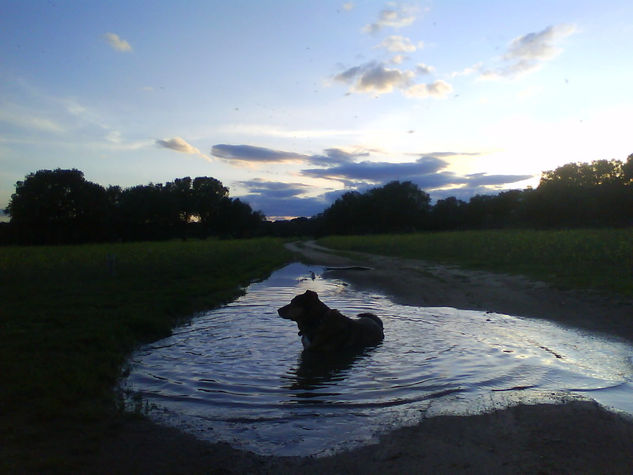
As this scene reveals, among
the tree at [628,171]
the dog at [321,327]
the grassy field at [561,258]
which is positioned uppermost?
the tree at [628,171]

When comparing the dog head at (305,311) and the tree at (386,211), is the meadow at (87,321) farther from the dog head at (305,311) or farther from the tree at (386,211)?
the tree at (386,211)

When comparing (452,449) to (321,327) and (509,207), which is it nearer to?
(321,327)

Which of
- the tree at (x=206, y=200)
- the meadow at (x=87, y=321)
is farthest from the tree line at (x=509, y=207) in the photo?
the meadow at (x=87, y=321)

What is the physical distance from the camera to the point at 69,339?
314 inches

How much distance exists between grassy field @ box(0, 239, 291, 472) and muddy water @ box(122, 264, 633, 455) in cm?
57

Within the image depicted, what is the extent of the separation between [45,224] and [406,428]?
76.7m

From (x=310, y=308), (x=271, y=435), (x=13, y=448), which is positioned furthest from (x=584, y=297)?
(x=13, y=448)

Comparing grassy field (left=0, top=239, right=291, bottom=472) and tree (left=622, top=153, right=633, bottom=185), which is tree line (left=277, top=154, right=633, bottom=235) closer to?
tree (left=622, top=153, right=633, bottom=185)

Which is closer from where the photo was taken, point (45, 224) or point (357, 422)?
point (357, 422)

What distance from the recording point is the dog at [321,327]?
794cm

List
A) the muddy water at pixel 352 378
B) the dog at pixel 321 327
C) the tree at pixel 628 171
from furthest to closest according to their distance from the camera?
1. the tree at pixel 628 171
2. the dog at pixel 321 327
3. the muddy water at pixel 352 378

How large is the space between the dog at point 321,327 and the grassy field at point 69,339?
9.66 feet

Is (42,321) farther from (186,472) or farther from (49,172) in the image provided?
(49,172)

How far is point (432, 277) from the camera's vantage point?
65.9ft
